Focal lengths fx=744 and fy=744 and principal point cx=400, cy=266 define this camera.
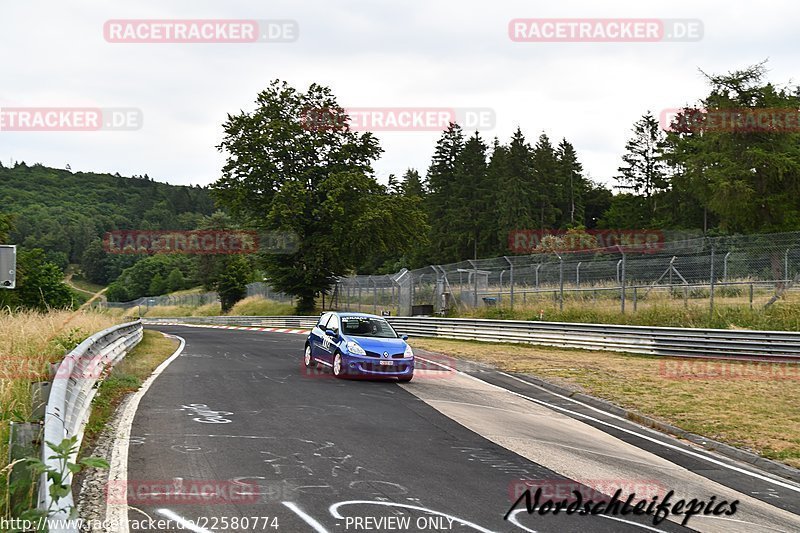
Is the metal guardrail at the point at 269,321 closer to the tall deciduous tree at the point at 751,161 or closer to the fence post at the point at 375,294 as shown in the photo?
the fence post at the point at 375,294

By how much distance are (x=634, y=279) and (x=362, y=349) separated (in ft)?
42.9

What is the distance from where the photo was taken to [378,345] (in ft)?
52.5

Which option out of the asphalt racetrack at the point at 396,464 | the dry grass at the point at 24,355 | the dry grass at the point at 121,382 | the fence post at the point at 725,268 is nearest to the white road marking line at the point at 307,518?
the asphalt racetrack at the point at 396,464

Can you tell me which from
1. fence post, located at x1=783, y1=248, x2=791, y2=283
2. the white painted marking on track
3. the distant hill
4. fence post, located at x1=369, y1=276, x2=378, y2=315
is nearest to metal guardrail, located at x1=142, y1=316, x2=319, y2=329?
fence post, located at x1=369, y1=276, x2=378, y2=315

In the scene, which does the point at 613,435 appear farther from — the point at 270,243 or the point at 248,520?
the point at 270,243

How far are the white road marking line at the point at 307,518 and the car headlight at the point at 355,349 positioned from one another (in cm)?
947

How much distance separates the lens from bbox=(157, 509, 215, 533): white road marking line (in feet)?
18.1

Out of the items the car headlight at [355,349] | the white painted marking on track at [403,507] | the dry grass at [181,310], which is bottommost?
the dry grass at [181,310]

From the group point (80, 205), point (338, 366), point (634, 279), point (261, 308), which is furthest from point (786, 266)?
point (80, 205)

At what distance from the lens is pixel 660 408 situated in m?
13.6

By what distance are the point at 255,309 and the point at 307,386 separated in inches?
1877

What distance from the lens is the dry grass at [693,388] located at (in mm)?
11648

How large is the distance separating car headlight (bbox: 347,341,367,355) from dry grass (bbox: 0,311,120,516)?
17.4 feet

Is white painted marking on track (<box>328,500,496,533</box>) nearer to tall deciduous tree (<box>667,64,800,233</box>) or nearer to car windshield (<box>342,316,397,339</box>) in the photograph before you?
car windshield (<box>342,316,397,339</box>)
